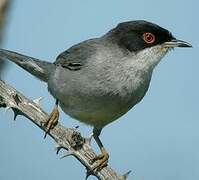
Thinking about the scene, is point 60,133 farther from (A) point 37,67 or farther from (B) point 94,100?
(A) point 37,67

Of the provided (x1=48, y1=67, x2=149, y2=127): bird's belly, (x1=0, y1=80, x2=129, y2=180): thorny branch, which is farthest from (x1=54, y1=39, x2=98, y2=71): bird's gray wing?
(x1=0, y1=80, x2=129, y2=180): thorny branch

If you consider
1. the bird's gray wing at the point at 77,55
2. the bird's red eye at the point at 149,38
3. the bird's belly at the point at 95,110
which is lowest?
the bird's belly at the point at 95,110

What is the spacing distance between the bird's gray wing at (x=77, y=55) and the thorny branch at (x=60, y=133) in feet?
6.63

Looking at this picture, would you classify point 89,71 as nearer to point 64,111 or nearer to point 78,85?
point 78,85

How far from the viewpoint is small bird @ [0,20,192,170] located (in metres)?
5.02

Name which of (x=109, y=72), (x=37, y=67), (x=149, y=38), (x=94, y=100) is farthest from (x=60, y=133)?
(x=37, y=67)

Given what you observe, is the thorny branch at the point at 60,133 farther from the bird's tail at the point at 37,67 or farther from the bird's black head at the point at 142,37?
the bird's tail at the point at 37,67

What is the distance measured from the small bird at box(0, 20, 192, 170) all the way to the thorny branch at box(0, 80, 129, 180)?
1287 mm

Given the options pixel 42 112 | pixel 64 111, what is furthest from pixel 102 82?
pixel 42 112

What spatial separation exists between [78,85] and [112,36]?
3.26 ft

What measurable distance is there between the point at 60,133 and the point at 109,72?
176 centimetres

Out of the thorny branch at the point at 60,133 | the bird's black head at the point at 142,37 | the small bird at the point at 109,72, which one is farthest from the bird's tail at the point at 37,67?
the thorny branch at the point at 60,133

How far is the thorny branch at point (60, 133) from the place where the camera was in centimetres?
320

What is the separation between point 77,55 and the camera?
18.6 feet
